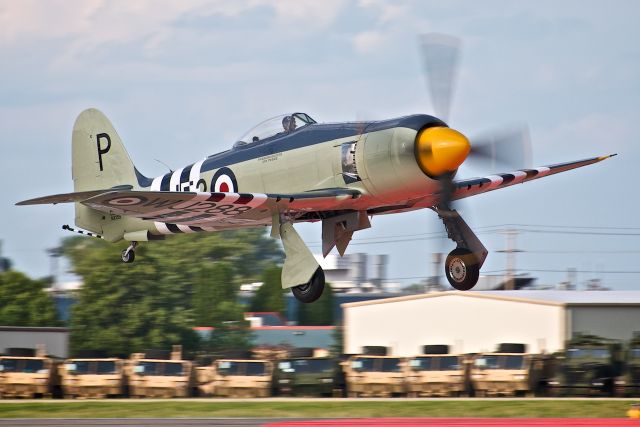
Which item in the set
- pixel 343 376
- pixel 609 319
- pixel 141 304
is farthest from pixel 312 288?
pixel 141 304

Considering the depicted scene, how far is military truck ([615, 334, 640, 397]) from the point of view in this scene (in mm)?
28141

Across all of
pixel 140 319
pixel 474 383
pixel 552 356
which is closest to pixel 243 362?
pixel 474 383

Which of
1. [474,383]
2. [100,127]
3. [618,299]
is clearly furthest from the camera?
[618,299]

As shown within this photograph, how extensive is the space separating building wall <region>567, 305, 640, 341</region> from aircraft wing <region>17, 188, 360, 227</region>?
62.1 feet

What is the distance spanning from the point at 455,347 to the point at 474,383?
968 cm

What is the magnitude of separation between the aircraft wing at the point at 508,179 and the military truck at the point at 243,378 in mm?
11153

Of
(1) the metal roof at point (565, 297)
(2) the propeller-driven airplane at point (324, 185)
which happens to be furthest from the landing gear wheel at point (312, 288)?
(1) the metal roof at point (565, 297)

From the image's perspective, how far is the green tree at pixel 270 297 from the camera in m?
74.5

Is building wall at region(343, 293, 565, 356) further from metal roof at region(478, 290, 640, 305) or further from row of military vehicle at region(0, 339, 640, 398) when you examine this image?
row of military vehicle at region(0, 339, 640, 398)

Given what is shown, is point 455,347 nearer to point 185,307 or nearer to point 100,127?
point 100,127

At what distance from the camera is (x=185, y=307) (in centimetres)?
5919

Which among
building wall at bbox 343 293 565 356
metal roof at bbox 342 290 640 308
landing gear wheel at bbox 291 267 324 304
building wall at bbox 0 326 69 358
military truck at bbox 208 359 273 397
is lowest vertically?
military truck at bbox 208 359 273 397

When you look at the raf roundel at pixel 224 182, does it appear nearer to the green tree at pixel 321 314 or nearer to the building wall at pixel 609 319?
the building wall at pixel 609 319

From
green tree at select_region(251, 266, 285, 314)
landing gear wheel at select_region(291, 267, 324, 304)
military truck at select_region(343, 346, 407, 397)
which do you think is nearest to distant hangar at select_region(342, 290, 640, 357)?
military truck at select_region(343, 346, 407, 397)
